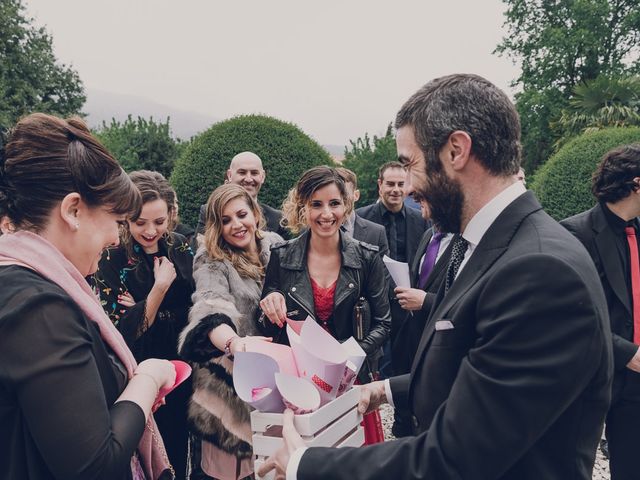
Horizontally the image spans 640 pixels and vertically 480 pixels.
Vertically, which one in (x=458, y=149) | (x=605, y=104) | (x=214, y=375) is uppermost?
(x=605, y=104)

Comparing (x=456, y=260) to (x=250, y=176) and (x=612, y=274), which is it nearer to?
(x=612, y=274)

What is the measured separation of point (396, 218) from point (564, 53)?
1048 inches

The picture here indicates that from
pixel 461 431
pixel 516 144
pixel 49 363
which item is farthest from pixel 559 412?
pixel 49 363

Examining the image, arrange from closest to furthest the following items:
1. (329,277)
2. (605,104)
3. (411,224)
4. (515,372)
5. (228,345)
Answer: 1. (515,372)
2. (228,345)
3. (329,277)
4. (411,224)
5. (605,104)

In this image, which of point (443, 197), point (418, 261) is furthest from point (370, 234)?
point (443, 197)

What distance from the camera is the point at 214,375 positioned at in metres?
3.51

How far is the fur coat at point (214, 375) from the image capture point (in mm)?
3428

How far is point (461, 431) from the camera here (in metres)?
1.33

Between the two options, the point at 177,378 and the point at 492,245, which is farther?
the point at 177,378

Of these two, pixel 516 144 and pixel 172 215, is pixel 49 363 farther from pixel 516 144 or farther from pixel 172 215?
pixel 172 215

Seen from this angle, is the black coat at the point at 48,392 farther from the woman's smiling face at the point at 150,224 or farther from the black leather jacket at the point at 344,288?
the woman's smiling face at the point at 150,224

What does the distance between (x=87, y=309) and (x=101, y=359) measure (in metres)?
0.16

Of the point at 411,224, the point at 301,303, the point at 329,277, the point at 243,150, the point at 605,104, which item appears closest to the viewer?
the point at 301,303

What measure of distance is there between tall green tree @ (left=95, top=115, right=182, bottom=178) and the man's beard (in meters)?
8.69
